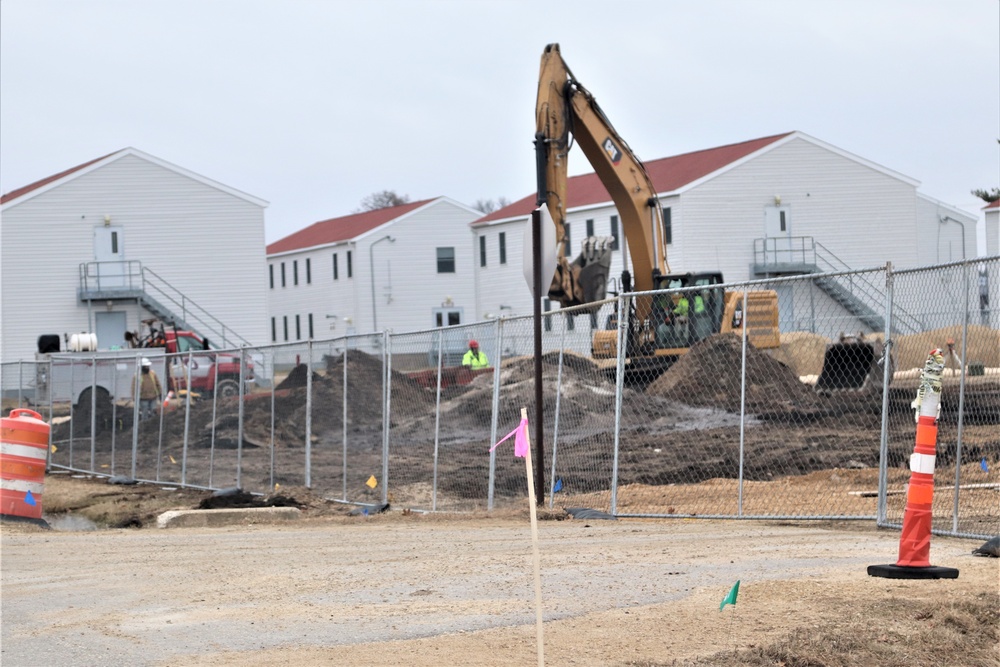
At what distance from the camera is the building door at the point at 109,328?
5291 centimetres

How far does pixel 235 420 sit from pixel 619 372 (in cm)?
873

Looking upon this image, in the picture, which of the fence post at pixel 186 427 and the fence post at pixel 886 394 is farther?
the fence post at pixel 186 427

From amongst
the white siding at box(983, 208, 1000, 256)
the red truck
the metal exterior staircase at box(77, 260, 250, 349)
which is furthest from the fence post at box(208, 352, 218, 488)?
the white siding at box(983, 208, 1000, 256)

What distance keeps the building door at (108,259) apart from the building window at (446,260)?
1544cm

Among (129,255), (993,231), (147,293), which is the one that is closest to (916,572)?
(147,293)

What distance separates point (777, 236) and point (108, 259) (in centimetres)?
2691

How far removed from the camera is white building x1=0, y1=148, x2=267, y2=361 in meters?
52.2

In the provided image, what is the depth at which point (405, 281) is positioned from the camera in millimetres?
62438

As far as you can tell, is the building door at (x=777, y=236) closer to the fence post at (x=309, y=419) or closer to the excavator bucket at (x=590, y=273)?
the excavator bucket at (x=590, y=273)

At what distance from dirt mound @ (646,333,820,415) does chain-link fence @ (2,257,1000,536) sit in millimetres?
44

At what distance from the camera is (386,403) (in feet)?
54.9

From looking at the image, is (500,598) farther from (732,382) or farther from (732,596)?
(732,382)

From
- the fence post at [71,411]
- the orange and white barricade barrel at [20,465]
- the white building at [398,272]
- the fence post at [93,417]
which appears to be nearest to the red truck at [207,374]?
the fence post at [93,417]

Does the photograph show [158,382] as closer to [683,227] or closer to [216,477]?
Answer: [216,477]
